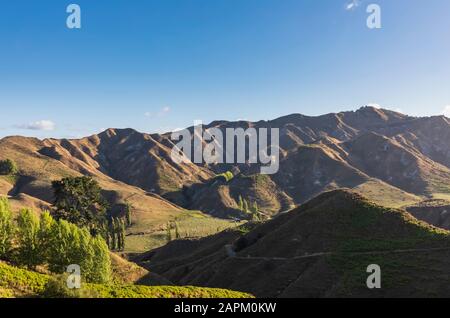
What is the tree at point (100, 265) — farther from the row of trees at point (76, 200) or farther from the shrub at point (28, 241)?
the row of trees at point (76, 200)

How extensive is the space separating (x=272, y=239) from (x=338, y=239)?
1808 cm

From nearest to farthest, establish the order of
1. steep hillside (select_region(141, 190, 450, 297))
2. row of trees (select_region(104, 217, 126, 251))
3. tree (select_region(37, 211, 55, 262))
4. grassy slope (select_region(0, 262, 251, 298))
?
grassy slope (select_region(0, 262, 251, 298)) < tree (select_region(37, 211, 55, 262)) < steep hillside (select_region(141, 190, 450, 297)) < row of trees (select_region(104, 217, 126, 251))

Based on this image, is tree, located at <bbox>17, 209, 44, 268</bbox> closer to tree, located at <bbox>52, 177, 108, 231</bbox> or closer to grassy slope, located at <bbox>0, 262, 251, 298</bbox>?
grassy slope, located at <bbox>0, 262, 251, 298</bbox>

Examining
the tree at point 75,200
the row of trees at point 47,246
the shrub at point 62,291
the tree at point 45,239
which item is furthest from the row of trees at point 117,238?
the shrub at point 62,291

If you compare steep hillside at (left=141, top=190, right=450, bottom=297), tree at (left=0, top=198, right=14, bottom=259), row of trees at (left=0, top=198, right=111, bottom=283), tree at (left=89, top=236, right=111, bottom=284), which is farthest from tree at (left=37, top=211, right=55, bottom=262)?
steep hillside at (left=141, top=190, right=450, bottom=297)

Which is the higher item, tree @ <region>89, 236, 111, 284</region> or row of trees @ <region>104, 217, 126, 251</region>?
tree @ <region>89, 236, 111, 284</region>

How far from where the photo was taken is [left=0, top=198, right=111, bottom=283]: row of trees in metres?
70.9

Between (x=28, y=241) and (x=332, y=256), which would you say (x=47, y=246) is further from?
(x=332, y=256)

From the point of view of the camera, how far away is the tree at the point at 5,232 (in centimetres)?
7012

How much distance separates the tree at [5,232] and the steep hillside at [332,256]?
145 feet

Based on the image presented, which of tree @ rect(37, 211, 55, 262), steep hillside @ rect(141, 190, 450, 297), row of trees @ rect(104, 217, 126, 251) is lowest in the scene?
row of trees @ rect(104, 217, 126, 251)
